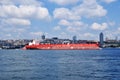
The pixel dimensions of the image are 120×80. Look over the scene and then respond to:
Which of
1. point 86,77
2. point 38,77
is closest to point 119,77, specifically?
point 86,77

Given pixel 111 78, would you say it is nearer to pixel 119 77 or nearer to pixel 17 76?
pixel 119 77

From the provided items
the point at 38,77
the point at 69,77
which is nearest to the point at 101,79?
the point at 69,77

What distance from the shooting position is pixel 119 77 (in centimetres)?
4775

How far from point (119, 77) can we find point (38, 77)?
10.9 m

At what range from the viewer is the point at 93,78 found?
154 ft

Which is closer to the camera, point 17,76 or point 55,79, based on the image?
point 55,79

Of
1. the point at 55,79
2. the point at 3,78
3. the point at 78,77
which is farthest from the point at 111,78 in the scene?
the point at 3,78

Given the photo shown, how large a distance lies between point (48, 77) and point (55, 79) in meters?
2.39

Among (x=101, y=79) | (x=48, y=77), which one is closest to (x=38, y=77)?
(x=48, y=77)

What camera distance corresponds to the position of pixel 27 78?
46.8 meters

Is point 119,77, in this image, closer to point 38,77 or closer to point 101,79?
point 101,79

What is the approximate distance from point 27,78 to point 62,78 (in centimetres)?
460

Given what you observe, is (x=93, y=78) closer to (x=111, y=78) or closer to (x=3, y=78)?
(x=111, y=78)

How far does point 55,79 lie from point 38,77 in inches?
128
